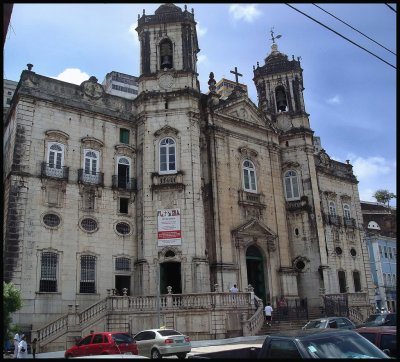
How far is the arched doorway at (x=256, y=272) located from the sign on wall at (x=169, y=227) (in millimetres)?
6372

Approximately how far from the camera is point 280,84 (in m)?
39.7

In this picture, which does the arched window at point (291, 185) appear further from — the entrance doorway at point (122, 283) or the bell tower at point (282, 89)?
the entrance doorway at point (122, 283)

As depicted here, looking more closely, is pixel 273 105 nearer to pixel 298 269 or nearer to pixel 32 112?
pixel 298 269

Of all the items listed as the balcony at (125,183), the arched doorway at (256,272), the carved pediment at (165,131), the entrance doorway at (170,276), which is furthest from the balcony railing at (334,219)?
the balcony at (125,183)

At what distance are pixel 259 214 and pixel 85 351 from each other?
1806cm

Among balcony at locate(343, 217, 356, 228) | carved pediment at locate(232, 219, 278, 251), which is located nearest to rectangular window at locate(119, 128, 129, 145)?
carved pediment at locate(232, 219, 278, 251)

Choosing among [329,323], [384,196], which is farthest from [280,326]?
[384,196]

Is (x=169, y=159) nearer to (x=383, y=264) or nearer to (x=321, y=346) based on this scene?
(x=321, y=346)

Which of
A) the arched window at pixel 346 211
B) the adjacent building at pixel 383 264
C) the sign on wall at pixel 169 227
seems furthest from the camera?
the adjacent building at pixel 383 264

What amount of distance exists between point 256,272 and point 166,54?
16997 mm

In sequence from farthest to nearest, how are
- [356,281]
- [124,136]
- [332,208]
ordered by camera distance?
1. [332,208]
2. [356,281]
3. [124,136]

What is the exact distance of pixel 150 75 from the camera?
101 feet

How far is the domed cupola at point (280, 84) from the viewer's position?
38938mm

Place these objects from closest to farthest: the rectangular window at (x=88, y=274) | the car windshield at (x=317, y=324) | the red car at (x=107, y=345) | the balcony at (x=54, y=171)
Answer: the red car at (x=107, y=345), the car windshield at (x=317, y=324), the rectangular window at (x=88, y=274), the balcony at (x=54, y=171)
